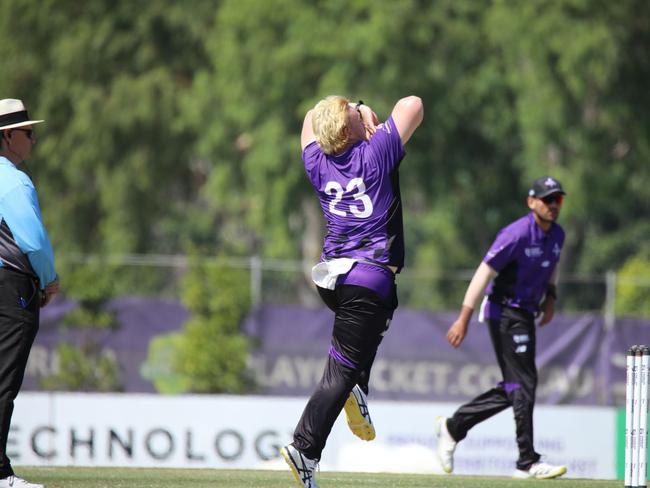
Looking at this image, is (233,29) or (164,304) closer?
(164,304)

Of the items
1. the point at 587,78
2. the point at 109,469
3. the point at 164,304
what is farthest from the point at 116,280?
the point at 109,469

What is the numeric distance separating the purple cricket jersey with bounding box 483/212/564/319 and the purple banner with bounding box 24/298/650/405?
9613 mm

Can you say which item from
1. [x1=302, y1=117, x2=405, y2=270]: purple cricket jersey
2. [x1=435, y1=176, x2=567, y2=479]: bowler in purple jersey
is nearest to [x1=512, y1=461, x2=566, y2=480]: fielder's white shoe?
[x1=435, y1=176, x2=567, y2=479]: bowler in purple jersey

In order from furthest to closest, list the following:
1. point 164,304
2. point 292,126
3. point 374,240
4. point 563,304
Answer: point 292,126, point 563,304, point 164,304, point 374,240

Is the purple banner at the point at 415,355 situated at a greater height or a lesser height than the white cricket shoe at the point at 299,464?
lesser

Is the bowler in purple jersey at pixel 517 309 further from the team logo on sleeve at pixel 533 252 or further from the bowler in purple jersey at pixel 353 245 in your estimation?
the bowler in purple jersey at pixel 353 245

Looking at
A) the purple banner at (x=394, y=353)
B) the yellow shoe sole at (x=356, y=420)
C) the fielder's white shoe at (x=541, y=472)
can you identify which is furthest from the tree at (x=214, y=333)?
the yellow shoe sole at (x=356, y=420)

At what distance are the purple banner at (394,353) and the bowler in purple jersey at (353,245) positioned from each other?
40.4 ft

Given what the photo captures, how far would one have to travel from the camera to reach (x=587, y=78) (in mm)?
22750

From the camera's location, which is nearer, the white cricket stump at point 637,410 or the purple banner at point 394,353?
the white cricket stump at point 637,410

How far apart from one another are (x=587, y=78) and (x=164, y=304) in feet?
29.8

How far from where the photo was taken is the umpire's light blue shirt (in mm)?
6098

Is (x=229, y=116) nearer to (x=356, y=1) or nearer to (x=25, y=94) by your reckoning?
(x=356, y=1)

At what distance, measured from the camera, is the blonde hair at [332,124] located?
6211 millimetres
